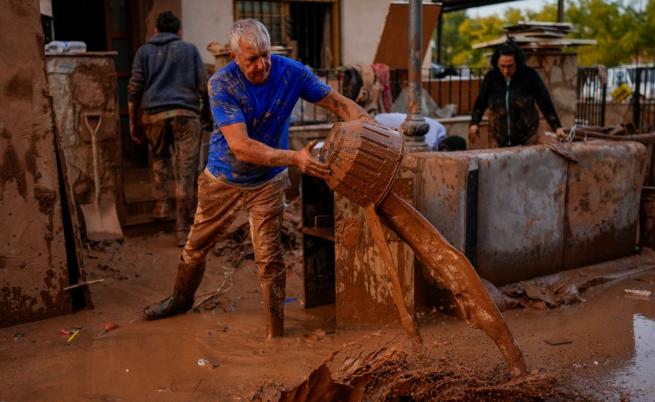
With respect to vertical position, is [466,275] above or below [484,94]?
below

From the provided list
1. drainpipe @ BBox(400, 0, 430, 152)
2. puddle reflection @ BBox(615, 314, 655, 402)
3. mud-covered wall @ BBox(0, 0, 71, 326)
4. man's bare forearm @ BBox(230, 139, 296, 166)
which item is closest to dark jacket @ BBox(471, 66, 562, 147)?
drainpipe @ BBox(400, 0, 430, 152)

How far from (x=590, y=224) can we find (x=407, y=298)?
224 centimetres

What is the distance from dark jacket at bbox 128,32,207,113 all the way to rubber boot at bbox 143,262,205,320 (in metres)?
2.46

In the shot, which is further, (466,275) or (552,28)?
(552,28)

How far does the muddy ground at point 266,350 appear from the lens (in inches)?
143

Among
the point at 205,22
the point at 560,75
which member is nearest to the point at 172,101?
the point at 205,22

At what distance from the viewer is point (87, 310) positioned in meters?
5.00

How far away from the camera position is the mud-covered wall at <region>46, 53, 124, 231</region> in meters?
6.51

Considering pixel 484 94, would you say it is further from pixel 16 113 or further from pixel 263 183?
pixel 16 113

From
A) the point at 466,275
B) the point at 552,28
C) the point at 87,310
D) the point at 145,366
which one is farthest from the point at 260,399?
the point at 552,28

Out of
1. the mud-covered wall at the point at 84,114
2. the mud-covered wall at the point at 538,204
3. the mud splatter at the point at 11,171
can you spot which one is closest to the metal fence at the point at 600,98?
the mud-covered wall at the point at 538,204

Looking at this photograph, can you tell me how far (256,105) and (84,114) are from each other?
3.31 m

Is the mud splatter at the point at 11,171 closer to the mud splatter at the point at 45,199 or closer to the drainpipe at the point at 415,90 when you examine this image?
the mud splatter at the point at 45,199

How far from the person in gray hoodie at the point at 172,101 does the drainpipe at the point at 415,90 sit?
229cm
